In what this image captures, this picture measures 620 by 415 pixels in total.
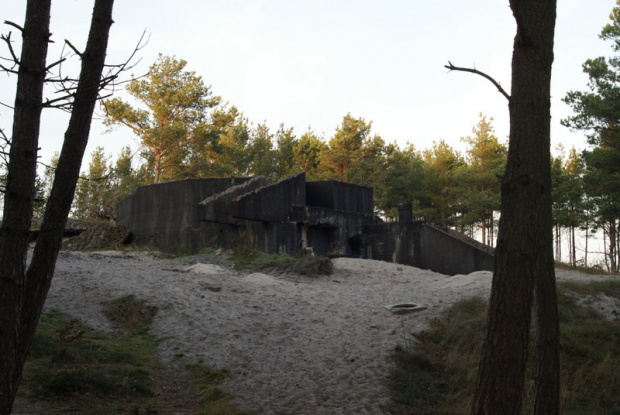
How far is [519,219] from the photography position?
13.9ft

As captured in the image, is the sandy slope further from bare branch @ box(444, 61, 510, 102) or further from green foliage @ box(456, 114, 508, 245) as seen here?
green foliage @ box(456, 114, 508, 245)

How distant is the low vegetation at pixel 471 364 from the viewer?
650 centimetres

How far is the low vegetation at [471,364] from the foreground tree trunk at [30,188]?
384 cm

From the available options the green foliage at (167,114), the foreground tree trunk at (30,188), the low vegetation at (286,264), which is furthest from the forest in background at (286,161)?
the foreground tree trunk at (30,188)

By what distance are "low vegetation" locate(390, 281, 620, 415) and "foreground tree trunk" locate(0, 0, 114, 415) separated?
3837mm

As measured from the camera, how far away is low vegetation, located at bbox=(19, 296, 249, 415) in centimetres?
538

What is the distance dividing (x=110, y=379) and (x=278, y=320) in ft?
11.9

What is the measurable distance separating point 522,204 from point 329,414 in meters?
2.85

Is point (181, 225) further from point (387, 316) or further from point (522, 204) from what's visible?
point (522, 204)

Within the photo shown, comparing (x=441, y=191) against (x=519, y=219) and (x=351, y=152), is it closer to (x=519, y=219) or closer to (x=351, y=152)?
(x=351, y=152)

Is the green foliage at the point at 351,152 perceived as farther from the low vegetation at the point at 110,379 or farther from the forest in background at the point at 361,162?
the low vegetation at the point at 110,379

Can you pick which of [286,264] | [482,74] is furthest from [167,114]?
[482,74]

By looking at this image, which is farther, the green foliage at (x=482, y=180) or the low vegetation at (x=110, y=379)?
the green foliage at (x=482, y=180)

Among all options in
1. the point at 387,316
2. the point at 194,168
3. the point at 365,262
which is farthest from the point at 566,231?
the point at 387,316
